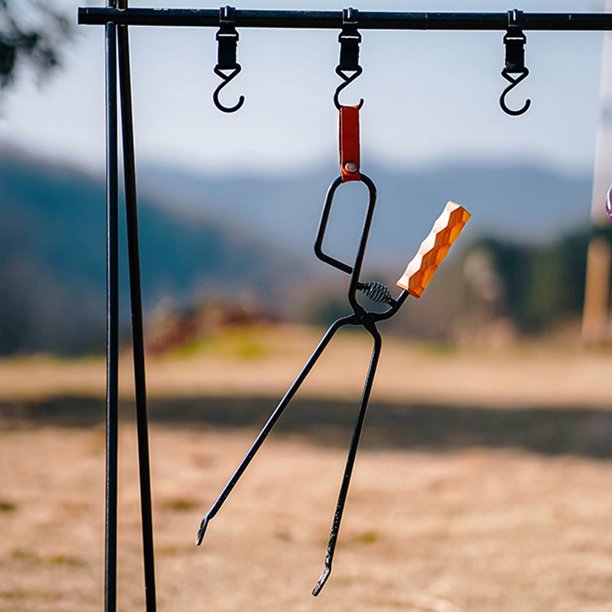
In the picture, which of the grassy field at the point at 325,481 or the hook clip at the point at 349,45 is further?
the grassy field at the point at 325,481

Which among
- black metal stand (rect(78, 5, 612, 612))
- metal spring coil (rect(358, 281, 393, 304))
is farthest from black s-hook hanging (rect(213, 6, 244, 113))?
metal spring coil (rect(358, 281, 393, 304))

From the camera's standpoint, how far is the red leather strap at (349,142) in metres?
Answer: 1.39

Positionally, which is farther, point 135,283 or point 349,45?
point 135,283

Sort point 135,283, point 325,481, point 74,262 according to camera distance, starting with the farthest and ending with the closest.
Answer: point 74,262 → point 325,481 → point 135,283

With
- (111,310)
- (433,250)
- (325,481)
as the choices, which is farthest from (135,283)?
(325,481)

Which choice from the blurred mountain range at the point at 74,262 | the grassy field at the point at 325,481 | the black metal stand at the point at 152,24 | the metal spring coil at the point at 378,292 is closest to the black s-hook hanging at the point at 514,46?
the black metal stand at the point at 152,24

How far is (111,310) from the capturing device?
4.69ft

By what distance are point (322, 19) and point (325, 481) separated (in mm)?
2908

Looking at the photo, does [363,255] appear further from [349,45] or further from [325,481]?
[325,481]

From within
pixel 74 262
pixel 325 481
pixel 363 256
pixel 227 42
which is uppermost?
pixel 227 42

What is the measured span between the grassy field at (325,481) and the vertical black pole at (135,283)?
3.08 ft

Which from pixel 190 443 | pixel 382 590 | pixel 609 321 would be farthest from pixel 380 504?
pixel 609 321

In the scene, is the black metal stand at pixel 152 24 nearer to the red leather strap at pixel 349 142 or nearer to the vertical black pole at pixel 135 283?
the vertical black pole at pixel 135 283

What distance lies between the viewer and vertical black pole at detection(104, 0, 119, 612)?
1418 millimetres
